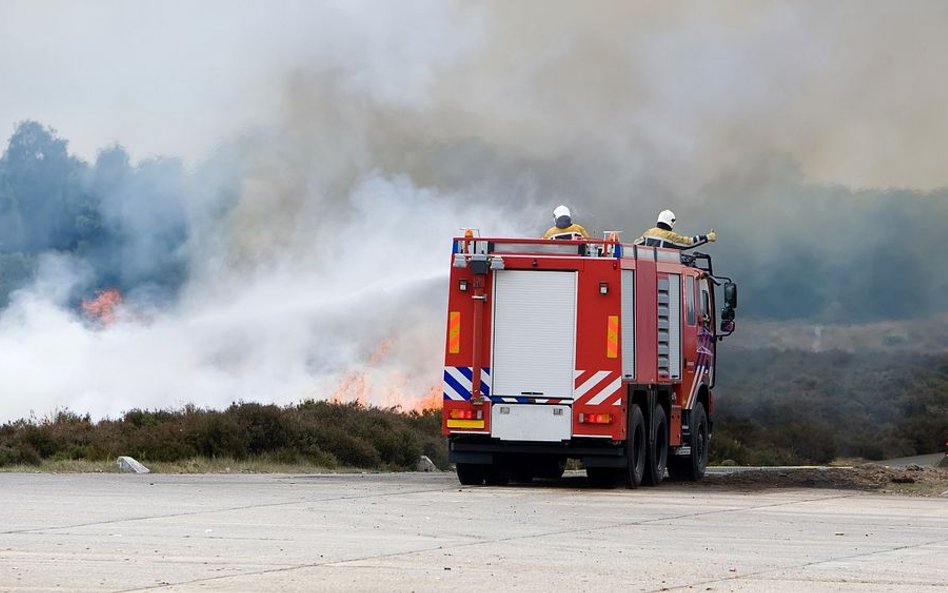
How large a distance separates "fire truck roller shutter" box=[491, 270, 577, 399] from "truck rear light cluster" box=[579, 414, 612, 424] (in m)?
0.46

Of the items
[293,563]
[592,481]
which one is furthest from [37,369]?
[293,563]

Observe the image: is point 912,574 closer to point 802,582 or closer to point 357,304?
point 802,582

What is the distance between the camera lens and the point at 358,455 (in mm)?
28375

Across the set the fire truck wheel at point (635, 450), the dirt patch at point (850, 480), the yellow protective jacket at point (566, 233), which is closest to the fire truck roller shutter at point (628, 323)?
the fire truck wheel at point (635, 450)

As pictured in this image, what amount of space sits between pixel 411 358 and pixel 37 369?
1006cm

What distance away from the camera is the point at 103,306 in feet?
140

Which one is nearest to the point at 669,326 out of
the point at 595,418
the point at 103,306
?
the point at 595,418

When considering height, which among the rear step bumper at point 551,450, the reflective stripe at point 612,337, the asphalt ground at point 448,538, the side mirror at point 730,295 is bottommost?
the asphalt ground at point 448,538

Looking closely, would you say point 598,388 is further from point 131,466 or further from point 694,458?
point 131,466

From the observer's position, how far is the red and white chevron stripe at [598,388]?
2077 cm

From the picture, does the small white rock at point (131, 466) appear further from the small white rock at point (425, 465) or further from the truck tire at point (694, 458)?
the truck tire at point (694, 458)

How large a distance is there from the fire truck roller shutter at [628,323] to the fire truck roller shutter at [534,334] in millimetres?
618

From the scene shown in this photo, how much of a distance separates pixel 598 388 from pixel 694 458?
166 inches

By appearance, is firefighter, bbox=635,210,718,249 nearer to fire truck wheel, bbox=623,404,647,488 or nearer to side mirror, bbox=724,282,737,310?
side mirror, bbox=724,282,737,310
